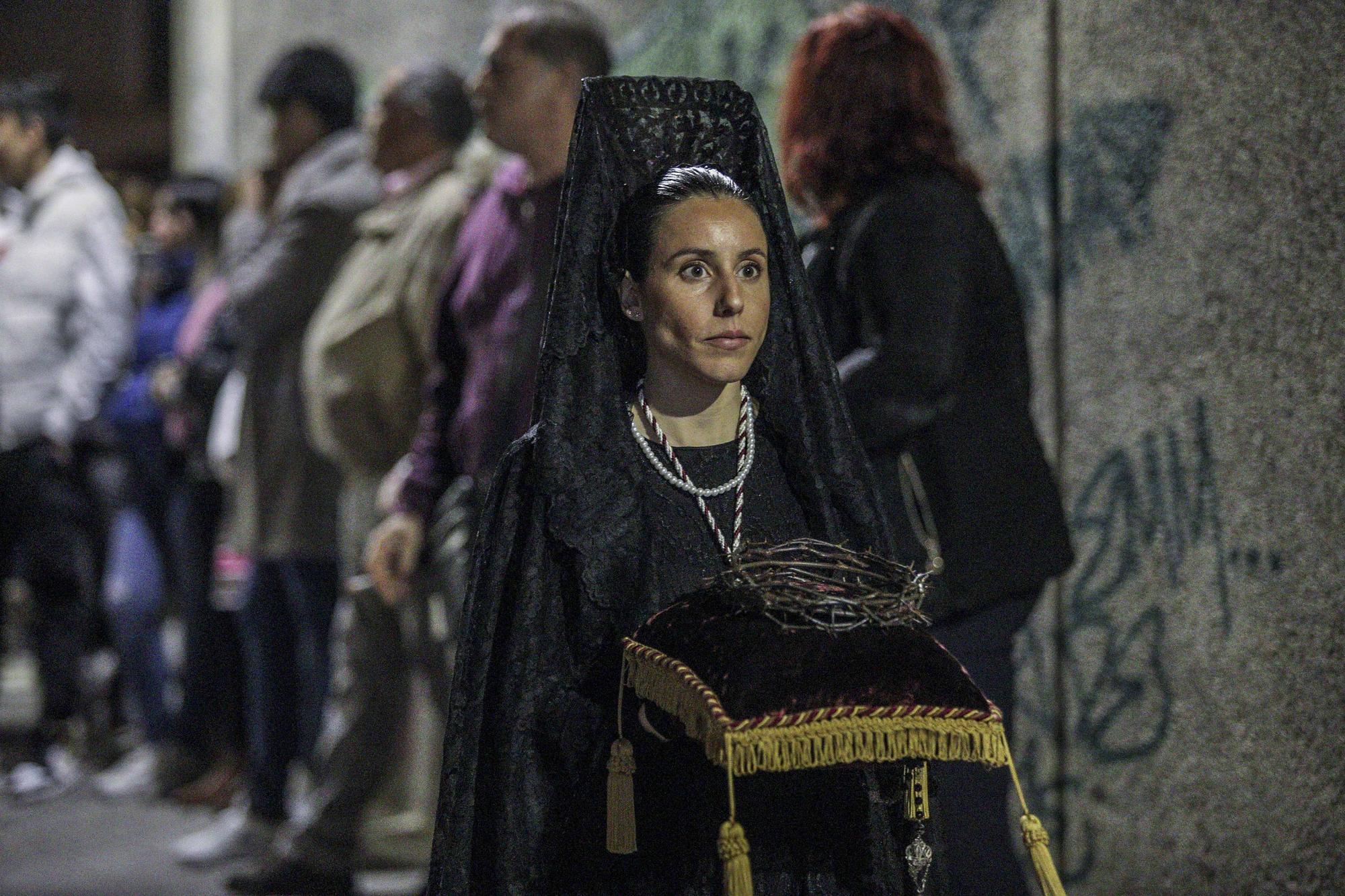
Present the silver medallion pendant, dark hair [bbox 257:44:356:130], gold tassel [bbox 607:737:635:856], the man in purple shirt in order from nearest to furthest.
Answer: gold tassel [bbox 607:737:635:856], the silver medallion pendant, the man in purple shirt, dark hair [bbox 257:44:356:130]

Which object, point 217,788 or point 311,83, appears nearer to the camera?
point 311,83

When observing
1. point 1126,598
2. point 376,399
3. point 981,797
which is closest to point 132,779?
point 376,399

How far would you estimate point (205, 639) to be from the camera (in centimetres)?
565

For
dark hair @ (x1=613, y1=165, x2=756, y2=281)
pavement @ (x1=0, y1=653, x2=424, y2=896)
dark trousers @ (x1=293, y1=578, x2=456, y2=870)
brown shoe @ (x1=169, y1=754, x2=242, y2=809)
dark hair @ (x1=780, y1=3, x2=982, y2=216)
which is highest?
dark hair @ (x1=780, y1=3, x2=982, y2=216)

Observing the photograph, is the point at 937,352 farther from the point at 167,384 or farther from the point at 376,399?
the point at 167,384

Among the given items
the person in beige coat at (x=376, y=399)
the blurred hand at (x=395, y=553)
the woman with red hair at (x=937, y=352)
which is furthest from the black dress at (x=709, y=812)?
the person in beige coat at (x=376, y=399)

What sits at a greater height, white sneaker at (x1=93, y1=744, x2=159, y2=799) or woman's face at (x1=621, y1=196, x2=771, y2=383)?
woman's face at (x1=621, y1=196, x2=771, y2=383)

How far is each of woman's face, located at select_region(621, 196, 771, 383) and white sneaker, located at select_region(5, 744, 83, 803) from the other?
4469 millimetres

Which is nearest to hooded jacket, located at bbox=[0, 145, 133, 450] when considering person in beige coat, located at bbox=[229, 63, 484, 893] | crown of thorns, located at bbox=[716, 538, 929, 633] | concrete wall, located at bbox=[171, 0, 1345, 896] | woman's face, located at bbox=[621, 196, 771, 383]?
person in beige coat, located at bbox=[229, 63, 484, 893]

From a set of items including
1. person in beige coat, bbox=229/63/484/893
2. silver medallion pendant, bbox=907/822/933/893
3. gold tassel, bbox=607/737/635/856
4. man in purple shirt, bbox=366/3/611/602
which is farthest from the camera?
person in beige coat, bbox=229/63/484/893

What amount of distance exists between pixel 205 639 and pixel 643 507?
152 inches

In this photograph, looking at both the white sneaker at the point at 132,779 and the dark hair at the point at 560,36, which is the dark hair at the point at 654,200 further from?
the white sneaker at the point at 132,779

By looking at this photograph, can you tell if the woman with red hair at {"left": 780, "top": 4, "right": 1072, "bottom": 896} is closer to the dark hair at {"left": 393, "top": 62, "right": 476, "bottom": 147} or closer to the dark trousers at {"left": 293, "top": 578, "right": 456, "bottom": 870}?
the dark hair at {"left": 393, "top": 62, "right": 476, "bottom": 147}

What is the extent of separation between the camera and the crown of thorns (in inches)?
74.1
